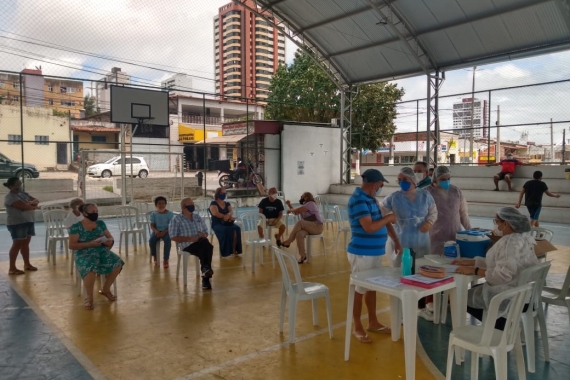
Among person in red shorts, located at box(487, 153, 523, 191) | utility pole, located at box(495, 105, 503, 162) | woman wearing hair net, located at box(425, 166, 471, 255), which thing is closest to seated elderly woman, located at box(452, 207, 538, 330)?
woman wearing hair net, located at box(425, 166, 471, 255)

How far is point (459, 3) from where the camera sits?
429 inches

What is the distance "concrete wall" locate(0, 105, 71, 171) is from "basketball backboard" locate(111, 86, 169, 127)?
3.96 meters

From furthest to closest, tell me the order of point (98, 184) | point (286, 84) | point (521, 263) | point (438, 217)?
point (286, 84)
point (98, 184)
point (438, 217)
point (521, 263)

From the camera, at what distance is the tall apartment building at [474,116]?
14.6 metres

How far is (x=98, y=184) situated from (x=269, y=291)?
1476 centimetres

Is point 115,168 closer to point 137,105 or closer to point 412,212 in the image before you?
point 137,105

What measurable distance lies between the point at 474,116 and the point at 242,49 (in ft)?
148

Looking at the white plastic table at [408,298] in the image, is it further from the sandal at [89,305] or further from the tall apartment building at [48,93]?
the tall apartment building at [48,93]

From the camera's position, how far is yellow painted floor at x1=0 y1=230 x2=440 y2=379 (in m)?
3.32

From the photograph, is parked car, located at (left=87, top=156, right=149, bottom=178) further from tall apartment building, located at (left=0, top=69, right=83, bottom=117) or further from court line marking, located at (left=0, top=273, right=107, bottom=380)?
court line marking, located at (left=0, top=273, right=107, bottom=380)

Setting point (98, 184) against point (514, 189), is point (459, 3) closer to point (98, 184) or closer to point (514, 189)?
point (514, 189)

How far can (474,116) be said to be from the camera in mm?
15867

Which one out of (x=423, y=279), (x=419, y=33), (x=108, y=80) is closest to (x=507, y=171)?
(x=419, y=33)

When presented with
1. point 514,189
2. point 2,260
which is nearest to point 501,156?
point 514,189
